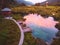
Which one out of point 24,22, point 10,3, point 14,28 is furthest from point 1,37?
point 10,3

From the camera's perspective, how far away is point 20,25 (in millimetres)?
1612

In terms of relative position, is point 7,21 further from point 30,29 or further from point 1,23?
point 30,29

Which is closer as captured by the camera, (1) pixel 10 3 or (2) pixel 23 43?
(2) pixel 23 43

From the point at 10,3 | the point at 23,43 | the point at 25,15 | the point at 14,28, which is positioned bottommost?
the point at 23,43

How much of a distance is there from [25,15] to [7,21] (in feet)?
0.63

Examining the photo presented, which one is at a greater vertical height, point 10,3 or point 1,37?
point 10,3

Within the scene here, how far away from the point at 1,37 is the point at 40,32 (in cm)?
37

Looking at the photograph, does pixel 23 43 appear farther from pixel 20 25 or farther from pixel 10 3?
pixel 10 3

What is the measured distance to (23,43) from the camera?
1.51 metres

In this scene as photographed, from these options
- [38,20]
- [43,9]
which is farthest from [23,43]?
[43,9]

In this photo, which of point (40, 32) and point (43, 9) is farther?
point (43, 9)

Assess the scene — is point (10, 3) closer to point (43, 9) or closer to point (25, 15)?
point (25, 15)

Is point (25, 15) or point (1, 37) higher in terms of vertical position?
point (25, 15)

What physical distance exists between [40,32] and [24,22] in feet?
0.64
